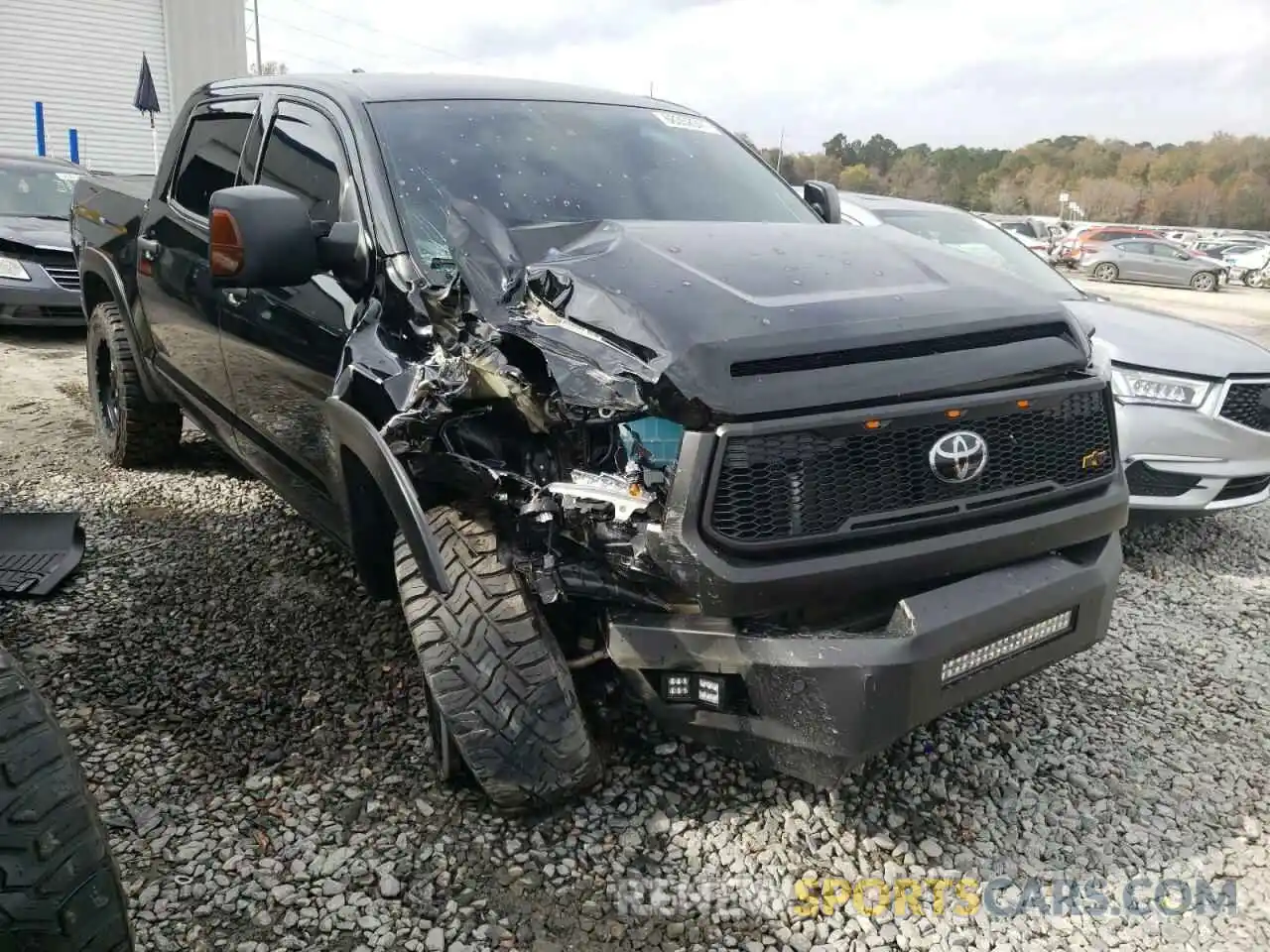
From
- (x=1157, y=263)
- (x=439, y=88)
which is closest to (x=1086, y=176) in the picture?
(x=1157, y=263)

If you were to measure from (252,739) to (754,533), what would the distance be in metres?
1.70

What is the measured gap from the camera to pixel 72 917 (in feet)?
5.43

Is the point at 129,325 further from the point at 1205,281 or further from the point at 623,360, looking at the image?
the point at 1205,281

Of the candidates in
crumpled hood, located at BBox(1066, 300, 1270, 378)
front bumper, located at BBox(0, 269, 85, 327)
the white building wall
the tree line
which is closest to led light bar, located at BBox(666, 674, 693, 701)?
crumpled hood, located at BBox(1066, 300, 1270, 378)

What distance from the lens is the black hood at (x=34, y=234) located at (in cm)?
848

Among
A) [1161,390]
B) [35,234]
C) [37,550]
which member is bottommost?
[37,550]

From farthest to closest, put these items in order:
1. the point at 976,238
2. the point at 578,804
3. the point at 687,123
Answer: the point at 976,238 < the point at 687,123 < the point at 578,804

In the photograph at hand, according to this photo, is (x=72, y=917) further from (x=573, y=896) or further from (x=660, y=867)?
(x=660, y=867)

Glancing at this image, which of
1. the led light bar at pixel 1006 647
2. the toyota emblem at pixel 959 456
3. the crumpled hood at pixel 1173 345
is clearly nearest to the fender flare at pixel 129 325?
the toyota emblem at pixel 959 456

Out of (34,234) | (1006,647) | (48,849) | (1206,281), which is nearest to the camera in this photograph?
(48,849)

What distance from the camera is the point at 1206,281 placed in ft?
80.4

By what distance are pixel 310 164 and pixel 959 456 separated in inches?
90.8

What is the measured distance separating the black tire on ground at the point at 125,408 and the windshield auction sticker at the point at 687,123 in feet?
9.44

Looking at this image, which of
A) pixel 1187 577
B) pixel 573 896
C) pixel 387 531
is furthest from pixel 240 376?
pixel 1187 577
